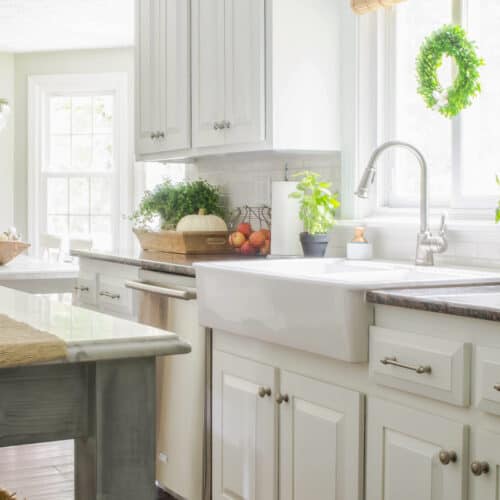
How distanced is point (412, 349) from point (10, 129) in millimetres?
6494

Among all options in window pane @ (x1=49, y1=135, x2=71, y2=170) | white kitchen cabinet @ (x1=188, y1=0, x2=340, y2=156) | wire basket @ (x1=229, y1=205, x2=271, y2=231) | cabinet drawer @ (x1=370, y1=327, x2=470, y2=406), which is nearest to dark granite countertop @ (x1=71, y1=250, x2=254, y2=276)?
wire basket @ (x1=229, y1=205, x2=271, y2=231)

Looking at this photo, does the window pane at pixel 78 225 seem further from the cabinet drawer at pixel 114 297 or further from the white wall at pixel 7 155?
the cabinet drawer at pixel 114 297

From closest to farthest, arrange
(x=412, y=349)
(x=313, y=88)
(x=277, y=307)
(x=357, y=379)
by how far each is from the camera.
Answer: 1. (x=412, y=349)
2. (x=357, y=379)
3. (x=277, y=307)
4. (x=313, y=88)

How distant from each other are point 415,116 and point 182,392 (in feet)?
4.28

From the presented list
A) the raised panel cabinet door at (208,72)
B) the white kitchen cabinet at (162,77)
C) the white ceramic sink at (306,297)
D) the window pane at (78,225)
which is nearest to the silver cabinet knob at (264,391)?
the white ceramic sink at (306,297)

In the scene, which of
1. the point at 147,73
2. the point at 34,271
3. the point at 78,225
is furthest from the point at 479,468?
the point at 78,225

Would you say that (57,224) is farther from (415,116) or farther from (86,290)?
(415,116)

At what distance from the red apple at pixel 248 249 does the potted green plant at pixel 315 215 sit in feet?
1.43

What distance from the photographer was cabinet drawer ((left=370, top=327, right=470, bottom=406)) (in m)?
1.85

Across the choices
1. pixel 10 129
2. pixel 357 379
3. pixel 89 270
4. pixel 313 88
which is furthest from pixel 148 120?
pixel 10 129

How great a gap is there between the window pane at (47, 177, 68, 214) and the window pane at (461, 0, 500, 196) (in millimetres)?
5312

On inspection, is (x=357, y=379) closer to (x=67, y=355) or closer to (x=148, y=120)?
(x=67, y=355)

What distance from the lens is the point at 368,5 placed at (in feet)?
10.5

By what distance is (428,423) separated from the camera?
196cm
